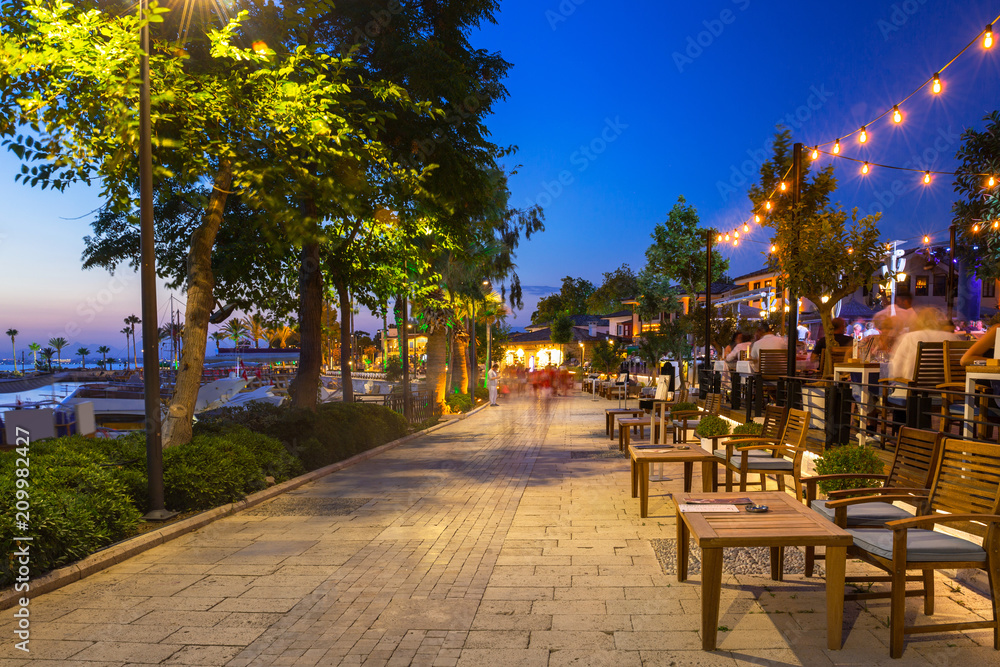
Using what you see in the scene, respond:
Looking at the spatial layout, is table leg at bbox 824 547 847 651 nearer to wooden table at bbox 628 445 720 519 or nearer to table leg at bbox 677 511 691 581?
table leg at bbox 677 511 691 581

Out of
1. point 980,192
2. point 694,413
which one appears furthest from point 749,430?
point 980,192

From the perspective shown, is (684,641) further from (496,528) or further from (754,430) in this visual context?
(754,430)

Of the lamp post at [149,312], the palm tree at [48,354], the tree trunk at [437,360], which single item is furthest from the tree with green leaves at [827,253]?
the palm tree at [48,354]

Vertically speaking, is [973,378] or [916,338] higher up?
[916,338]

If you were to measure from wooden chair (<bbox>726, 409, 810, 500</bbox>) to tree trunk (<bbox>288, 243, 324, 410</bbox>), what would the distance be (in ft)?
27.2

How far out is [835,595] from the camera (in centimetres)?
342

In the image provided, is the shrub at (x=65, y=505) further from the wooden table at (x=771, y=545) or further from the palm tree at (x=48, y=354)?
the palm tree at (x=48, y=354)

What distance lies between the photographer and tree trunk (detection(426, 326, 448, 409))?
22203 mm

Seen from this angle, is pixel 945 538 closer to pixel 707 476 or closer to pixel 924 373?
pixel 707 476

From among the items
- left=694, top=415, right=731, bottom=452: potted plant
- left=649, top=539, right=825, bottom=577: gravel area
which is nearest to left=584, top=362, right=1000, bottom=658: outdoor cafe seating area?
left=649, top=539, right=825, bottom=577: gravel area

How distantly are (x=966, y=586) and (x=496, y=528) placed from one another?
386 cm

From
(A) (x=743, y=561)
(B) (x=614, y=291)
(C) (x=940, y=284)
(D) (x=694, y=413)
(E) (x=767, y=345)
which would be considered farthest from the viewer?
(B) (x=614, y=291)

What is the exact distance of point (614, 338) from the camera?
4609cm

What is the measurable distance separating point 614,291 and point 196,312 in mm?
61510
